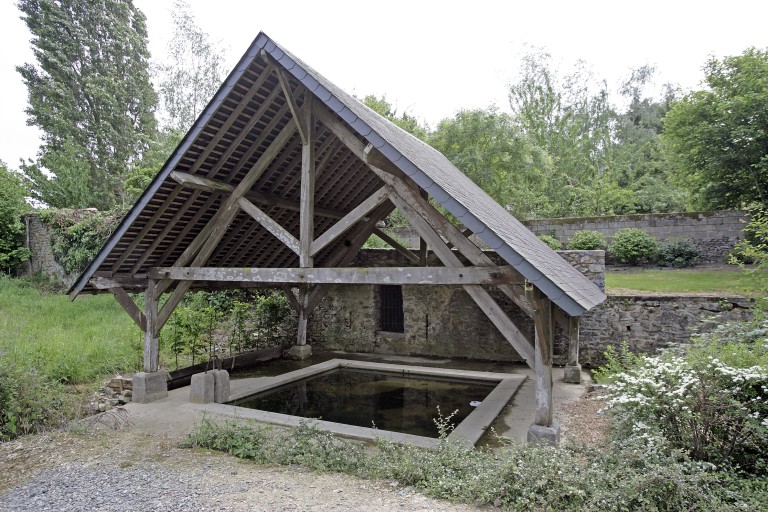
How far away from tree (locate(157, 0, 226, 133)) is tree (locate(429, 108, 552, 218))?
11.3 m

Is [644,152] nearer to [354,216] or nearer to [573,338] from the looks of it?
[573,338]

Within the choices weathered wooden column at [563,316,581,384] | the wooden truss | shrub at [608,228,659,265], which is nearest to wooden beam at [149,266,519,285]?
the wooden truss

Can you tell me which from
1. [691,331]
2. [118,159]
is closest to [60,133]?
[118,159]

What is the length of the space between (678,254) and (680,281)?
10.6 feet

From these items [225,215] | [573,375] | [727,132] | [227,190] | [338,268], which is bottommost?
[573,375]

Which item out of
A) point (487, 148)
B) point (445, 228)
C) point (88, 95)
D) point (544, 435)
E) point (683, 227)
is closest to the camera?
point (544, 435)

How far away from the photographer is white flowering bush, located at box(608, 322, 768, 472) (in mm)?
3723

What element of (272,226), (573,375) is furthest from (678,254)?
(272,226)

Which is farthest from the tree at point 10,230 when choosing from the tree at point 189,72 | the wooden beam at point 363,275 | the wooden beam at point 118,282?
the wooden beam at point 363,275

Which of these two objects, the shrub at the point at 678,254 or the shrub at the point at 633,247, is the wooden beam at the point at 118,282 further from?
the shrub at the point at 678,254

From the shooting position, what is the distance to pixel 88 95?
64.9ft

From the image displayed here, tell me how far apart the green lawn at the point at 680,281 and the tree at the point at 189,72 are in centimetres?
1909

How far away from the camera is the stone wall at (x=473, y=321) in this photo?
27.4ft

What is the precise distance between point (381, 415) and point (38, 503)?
3894 mm
